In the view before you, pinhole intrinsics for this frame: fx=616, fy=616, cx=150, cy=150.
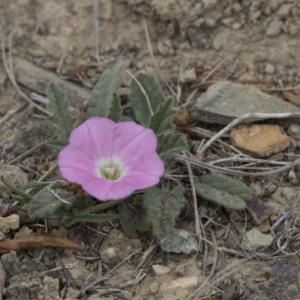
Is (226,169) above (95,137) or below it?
below

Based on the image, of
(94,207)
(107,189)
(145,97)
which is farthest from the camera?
(145,97)

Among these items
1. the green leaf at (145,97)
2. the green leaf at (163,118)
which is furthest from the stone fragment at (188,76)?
the green leaf at (163,118)

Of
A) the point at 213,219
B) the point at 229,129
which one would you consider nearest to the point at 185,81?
the point at 229,129

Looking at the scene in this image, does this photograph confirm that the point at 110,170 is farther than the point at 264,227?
No

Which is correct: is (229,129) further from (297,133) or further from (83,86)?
(83,86)

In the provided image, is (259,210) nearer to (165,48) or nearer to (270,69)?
(270,69)

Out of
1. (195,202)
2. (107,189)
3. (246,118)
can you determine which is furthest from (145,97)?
(107,189)
